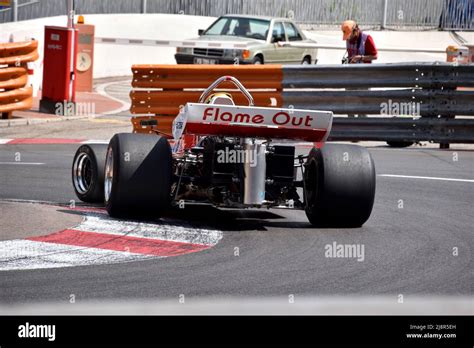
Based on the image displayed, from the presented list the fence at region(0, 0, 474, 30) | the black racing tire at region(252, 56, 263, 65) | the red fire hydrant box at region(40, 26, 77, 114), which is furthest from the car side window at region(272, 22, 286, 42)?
the red fire hydrant box at region(40, 26, 77, 114)

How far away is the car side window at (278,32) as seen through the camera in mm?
27094

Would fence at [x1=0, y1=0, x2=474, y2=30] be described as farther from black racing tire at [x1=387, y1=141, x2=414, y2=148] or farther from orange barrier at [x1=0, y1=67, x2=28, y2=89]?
black racing tire at [x1=387, y1=141, x2=414, y2=148]

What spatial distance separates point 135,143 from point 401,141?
7.93 meters

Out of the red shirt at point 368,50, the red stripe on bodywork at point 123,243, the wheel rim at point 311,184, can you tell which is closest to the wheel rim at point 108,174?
the red stripe on bodywork at point 123,243

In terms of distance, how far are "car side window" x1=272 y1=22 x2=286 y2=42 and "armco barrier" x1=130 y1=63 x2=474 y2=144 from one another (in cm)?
1055

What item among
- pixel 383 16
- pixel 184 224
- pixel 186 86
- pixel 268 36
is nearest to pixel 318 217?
pixel 184 224

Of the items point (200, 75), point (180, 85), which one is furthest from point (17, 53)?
point (200, 75)

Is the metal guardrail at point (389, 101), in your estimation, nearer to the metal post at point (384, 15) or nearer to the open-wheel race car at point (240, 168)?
the open-wheel race car at point (240, 168)

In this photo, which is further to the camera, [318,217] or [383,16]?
[383,16]

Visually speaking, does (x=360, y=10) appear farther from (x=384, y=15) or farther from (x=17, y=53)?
(x=17, y=53)

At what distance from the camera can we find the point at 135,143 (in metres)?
9.42

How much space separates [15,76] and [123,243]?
36.9 ft

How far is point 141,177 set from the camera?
30.4 feet
